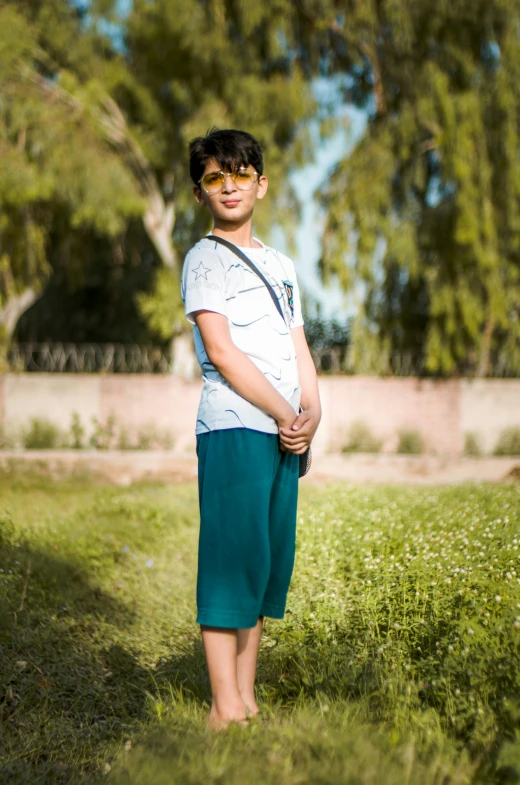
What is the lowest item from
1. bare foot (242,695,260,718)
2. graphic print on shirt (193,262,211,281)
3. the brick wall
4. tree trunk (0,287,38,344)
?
bare foot (242,695,260,718)

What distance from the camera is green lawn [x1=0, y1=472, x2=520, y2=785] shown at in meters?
2.24

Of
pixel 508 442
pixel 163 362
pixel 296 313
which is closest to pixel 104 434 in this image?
pixel 163 362

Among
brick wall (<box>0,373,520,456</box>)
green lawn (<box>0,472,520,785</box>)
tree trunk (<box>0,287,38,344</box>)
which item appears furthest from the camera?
tree trunk (<box>0,287,38,344</box>)

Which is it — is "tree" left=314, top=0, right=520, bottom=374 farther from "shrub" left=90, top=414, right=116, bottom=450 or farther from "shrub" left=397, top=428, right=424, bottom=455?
"shrub" left=90, top=414, right=116, bottom=450

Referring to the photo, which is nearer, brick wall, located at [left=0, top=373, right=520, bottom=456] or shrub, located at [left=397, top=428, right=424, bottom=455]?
brick wall, located at [left=0, top=373, right=520, bottom=456]

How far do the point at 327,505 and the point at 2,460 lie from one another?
584 cm

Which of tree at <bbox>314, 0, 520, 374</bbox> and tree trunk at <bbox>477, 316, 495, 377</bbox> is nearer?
tree at <bbox>314, 0, 520, 374</bbox>

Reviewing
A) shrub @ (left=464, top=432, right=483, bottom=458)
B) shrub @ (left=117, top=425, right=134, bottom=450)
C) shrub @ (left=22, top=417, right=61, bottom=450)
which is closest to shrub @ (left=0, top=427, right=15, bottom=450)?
shrub @ (left=22, top=417, right=61, bottom=450)

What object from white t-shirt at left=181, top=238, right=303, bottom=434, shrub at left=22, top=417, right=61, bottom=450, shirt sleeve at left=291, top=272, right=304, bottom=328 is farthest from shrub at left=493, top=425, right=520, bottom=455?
white t-shirt at left=181, top=238, right=303, bottom=434

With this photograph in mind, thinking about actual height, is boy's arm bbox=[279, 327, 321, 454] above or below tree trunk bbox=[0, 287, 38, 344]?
below

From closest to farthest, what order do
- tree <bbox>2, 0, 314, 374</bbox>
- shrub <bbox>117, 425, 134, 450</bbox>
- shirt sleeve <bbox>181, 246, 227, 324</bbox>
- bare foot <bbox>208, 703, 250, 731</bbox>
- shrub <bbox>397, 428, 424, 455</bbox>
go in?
bare foot <bbox>208, 703, 250, 731</bbox>
shirt sleeve <bbox>181, 246, 227, 324</bbox>
shrub <bbox>117, 425, 134, 450</bbox>
tree <bbox>2, 0, 314, 374</bbox>
shrub <bbox>397, 428, 424, 455</bbox>

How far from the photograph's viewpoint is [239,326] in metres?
2.77

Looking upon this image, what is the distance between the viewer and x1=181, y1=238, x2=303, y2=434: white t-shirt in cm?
268

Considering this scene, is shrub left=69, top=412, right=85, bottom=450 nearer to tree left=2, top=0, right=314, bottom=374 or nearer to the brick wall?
the brick wall
